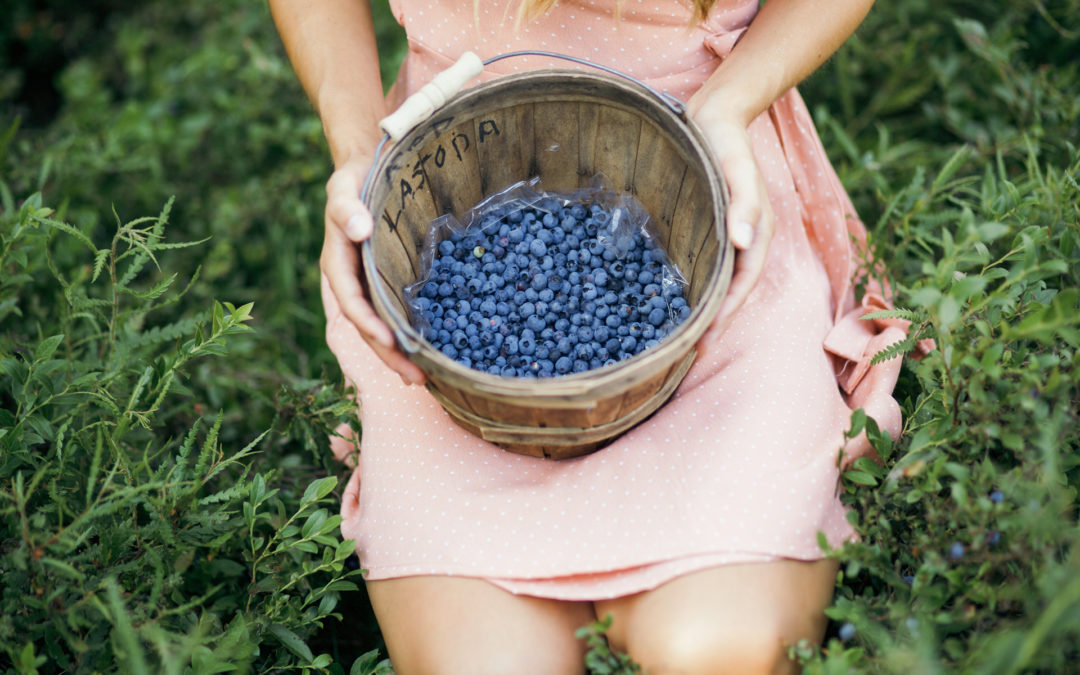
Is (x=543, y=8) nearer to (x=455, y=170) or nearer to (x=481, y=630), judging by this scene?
(x=455, y=170)

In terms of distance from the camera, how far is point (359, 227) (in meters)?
1.09

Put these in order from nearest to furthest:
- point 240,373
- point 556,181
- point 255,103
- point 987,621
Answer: point 987,621 < point 556,181 < point 240,373 < point 255,103

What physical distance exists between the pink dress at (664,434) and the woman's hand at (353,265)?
0.25 metres

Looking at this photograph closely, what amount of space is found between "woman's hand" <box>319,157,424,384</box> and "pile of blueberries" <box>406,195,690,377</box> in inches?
5.6

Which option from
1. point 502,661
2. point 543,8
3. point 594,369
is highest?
point 543,8

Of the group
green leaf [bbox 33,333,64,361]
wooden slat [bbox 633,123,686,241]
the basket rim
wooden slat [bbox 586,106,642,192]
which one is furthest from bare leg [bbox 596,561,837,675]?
green leaf [bbox 33,333,64,361]

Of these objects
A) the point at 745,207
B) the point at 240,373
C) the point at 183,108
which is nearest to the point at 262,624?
the point at 240,373

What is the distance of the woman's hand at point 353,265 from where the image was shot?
1093mm

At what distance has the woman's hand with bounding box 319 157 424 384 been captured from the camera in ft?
3.59

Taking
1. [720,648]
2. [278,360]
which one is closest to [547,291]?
[720,648]

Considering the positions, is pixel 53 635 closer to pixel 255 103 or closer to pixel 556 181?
pixel 556 181

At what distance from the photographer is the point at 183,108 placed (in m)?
2.63

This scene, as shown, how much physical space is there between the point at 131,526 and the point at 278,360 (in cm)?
83

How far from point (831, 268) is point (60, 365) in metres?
1.50
